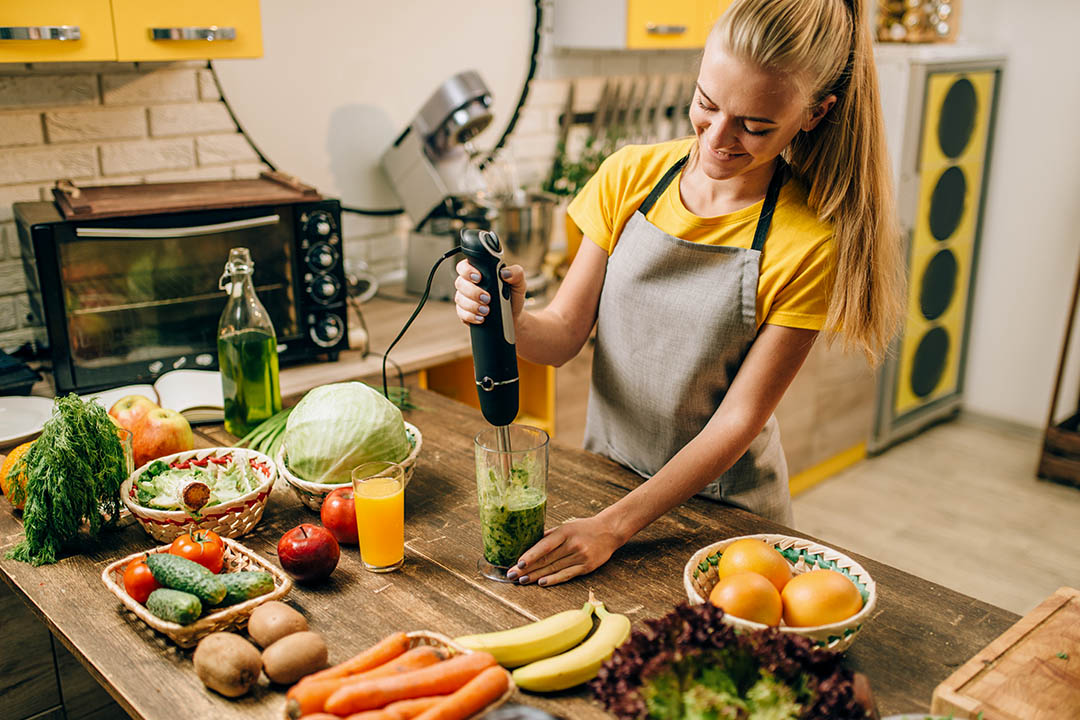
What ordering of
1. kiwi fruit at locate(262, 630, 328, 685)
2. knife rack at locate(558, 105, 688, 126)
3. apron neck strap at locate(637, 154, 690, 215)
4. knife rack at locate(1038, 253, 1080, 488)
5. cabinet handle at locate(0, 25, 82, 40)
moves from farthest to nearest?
knife rack at locate(1038, 253, 1080, 488), knife rack at locate(558, 105, 688, 126), cabinet handle at locate(0, 25, 82, 40), apron neck strap at locate(637, 154, 690, 215), kiwi fruit at locate(262, 630, 328, 685)

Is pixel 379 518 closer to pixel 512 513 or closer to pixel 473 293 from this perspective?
pixel 512 513

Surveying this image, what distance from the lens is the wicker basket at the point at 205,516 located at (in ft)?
4.38

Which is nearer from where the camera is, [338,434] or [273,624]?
[273,624]

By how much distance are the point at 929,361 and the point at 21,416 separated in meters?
3.52

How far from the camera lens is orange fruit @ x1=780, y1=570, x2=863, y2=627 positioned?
1.08 metres

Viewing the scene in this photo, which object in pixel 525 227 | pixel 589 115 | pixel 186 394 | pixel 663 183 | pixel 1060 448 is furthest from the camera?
pixel 1060 448

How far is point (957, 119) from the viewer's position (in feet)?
12.3

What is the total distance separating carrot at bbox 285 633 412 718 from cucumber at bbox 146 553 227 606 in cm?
17

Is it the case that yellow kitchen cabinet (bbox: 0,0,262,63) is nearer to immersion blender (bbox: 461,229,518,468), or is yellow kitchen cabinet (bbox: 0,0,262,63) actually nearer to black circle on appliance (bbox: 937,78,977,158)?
immersion blender (bbox: 461,229,518,468)

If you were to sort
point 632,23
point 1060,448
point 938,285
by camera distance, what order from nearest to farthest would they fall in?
point 632,23, point 1060,448, point 938,285

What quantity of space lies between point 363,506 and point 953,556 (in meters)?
2.55

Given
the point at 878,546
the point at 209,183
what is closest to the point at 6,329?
the point at 209,183

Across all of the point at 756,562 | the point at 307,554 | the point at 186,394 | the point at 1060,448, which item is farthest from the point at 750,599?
the point at 1060,448

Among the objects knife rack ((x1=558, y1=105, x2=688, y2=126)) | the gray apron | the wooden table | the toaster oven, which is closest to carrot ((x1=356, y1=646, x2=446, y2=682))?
the wooden table
